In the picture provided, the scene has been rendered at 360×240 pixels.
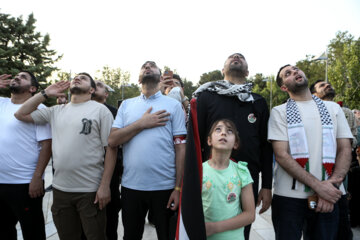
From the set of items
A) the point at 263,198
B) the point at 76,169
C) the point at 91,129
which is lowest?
the point at 263,198

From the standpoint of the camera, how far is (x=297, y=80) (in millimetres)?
2555

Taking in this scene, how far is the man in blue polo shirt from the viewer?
242cm

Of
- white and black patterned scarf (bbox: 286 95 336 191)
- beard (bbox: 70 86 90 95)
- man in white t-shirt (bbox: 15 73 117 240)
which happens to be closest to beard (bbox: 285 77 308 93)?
white and black patterned scarf (bbox: 286 95 336 191)

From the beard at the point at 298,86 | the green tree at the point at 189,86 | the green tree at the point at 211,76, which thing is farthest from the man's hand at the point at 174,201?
the green tree at the point at 189,86

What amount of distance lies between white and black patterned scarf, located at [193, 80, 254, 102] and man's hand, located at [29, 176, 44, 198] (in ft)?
6.61

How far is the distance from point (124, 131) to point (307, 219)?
1.86 meters

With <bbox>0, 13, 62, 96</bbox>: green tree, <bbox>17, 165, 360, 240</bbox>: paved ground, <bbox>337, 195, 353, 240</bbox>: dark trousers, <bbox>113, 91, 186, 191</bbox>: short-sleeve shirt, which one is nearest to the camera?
<bbox>113, 91, 186, 191</bbox>: short-sleeve shirt

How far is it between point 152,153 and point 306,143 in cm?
140

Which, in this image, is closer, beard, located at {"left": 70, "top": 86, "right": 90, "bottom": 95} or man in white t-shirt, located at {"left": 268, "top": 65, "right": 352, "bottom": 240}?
man in white t-shirt, located at {"left": 268, "top": 65, "right": 352, "bottom": 240}

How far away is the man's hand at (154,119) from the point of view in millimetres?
2432

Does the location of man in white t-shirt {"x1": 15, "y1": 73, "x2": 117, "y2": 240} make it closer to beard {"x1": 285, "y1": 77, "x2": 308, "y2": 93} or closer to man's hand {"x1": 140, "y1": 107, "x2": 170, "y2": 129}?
man's hand {"x1": 140, "y1": 107, "x2": 170, "y2": 129}

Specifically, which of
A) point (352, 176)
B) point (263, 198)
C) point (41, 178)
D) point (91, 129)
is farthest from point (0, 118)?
point (352, 176)

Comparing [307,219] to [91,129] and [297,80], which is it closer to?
[297,80]

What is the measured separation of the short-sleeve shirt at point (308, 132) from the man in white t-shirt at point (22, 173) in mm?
2520
